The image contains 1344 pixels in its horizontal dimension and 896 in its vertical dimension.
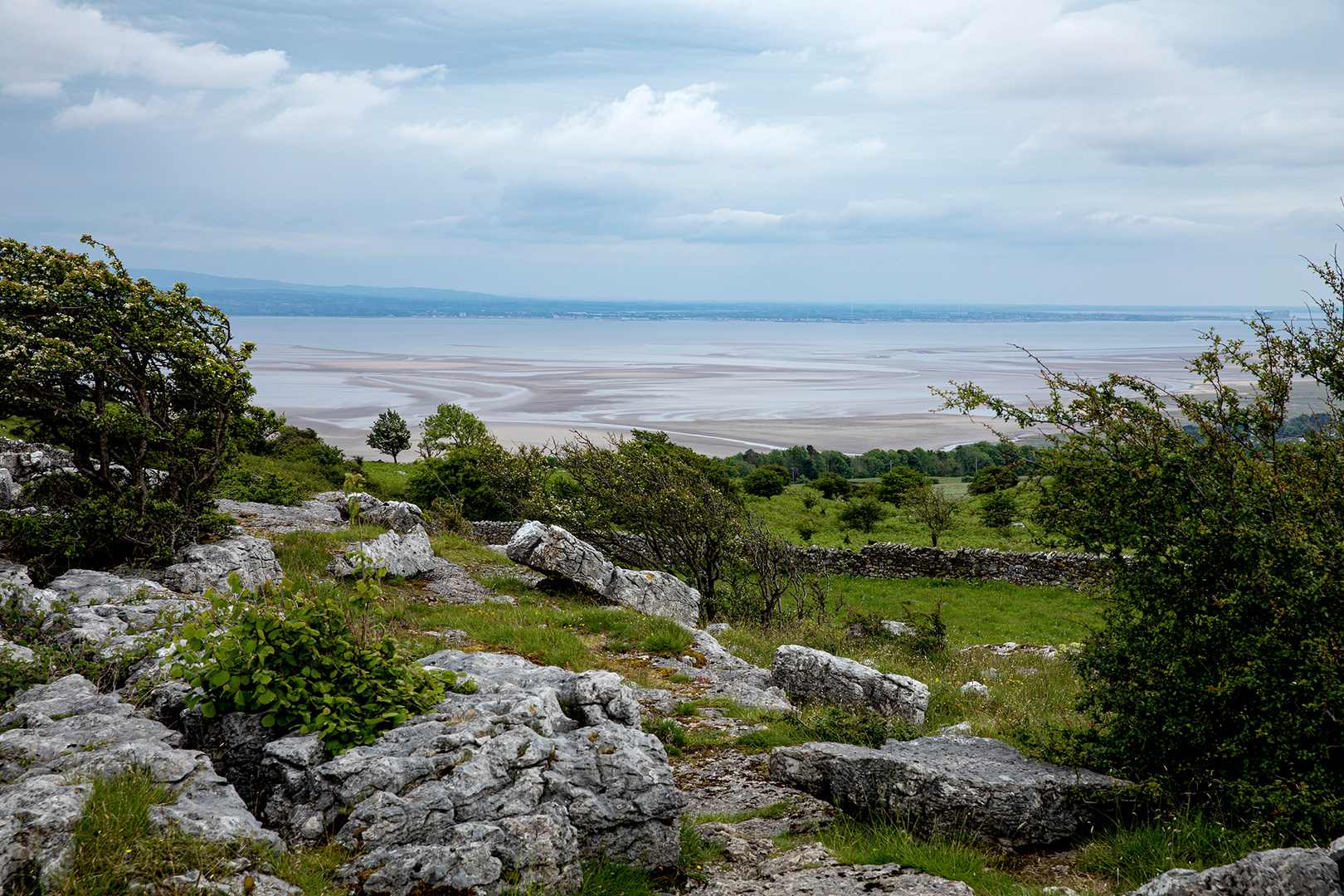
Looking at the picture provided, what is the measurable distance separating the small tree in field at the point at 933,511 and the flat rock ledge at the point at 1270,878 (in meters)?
34.7

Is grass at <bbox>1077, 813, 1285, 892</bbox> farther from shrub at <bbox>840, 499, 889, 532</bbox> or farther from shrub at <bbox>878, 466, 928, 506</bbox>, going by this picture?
shrub at <bbox>878, 466, 928, 506</bbox>

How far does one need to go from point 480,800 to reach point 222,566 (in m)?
10.4

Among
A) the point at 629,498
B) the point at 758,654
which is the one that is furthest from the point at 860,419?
the point at 758,654

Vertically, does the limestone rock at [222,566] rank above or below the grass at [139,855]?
below

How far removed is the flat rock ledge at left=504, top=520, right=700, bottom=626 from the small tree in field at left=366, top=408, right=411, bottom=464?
51.5 m

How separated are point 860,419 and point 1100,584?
9164 cm

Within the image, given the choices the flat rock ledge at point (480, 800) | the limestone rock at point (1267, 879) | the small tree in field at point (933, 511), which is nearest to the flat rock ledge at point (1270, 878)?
the limestone rock at point (1267, 879)

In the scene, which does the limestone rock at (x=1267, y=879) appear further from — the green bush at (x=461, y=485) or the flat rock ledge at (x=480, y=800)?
the green bush at (x=461, y=485)

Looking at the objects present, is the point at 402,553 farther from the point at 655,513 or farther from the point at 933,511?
the point at 933,511

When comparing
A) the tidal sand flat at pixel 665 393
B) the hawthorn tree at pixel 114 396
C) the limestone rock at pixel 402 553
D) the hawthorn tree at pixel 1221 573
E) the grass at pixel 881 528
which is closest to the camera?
the hawthorn tree at pixel 1221 573

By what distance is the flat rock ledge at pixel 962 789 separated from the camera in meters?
6.55

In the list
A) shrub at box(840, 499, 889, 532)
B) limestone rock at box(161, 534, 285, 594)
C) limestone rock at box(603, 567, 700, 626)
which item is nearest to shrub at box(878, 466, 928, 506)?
shrub at box(840, 499, 889, 532)

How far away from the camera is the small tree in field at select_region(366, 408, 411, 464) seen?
215 feet

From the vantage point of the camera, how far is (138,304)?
13258mm
